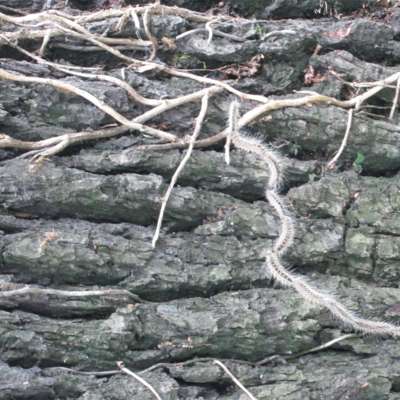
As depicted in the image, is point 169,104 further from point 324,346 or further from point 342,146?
point 324,346

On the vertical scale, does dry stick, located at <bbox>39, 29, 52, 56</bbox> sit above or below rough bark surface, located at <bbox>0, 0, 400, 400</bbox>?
above

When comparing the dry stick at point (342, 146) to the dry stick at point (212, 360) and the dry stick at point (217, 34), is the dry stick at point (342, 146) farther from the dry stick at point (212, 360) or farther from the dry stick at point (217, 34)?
the dry stick at point (212, 360)

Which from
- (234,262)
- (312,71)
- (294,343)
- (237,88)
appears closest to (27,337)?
(234,262)

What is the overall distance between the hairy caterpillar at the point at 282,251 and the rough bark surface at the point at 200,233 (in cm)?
7

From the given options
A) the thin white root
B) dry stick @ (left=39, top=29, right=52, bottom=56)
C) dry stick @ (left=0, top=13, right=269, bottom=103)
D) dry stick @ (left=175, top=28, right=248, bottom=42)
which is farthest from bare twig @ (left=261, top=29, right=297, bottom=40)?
dry stick @ (left=39, top=29, right=52, bottom=56)

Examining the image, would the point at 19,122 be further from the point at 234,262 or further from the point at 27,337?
the point at 234,262

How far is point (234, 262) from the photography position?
2.99 metres

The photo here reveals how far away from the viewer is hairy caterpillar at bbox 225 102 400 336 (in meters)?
2.82

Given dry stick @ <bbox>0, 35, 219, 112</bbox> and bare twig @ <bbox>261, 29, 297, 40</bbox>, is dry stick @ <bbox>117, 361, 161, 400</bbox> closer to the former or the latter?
dry stick @ <bbox>0, 35, 219, 112</bbox>

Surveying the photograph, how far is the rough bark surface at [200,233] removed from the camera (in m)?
2.62

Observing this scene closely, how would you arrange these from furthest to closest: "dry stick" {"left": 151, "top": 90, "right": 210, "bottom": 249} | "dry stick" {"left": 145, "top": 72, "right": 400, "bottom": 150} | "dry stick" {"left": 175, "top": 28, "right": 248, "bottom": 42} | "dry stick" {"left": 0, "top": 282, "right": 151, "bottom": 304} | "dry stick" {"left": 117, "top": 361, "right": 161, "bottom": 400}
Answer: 1. "dry stick" {"left": 175, "top": 28, "right": 248, "bottom": 42}
2. "dry stick" {"left": 145, "top": 72, "right": 400, "bottom": 150}
3. "dry stick" {"left": 151, "top": 90, "right": 210, "bottom": 249}
4. "dry stick" {"left": 0, "top": 282, "right": 151, "bottom": 304}
5. "dry stick" {"left": 117, "top": 361, "right": 161, "bottom": 400}

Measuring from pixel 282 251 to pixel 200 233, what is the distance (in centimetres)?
63

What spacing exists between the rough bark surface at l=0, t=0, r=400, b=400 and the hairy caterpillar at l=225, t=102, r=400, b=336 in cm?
7

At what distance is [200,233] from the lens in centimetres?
309
